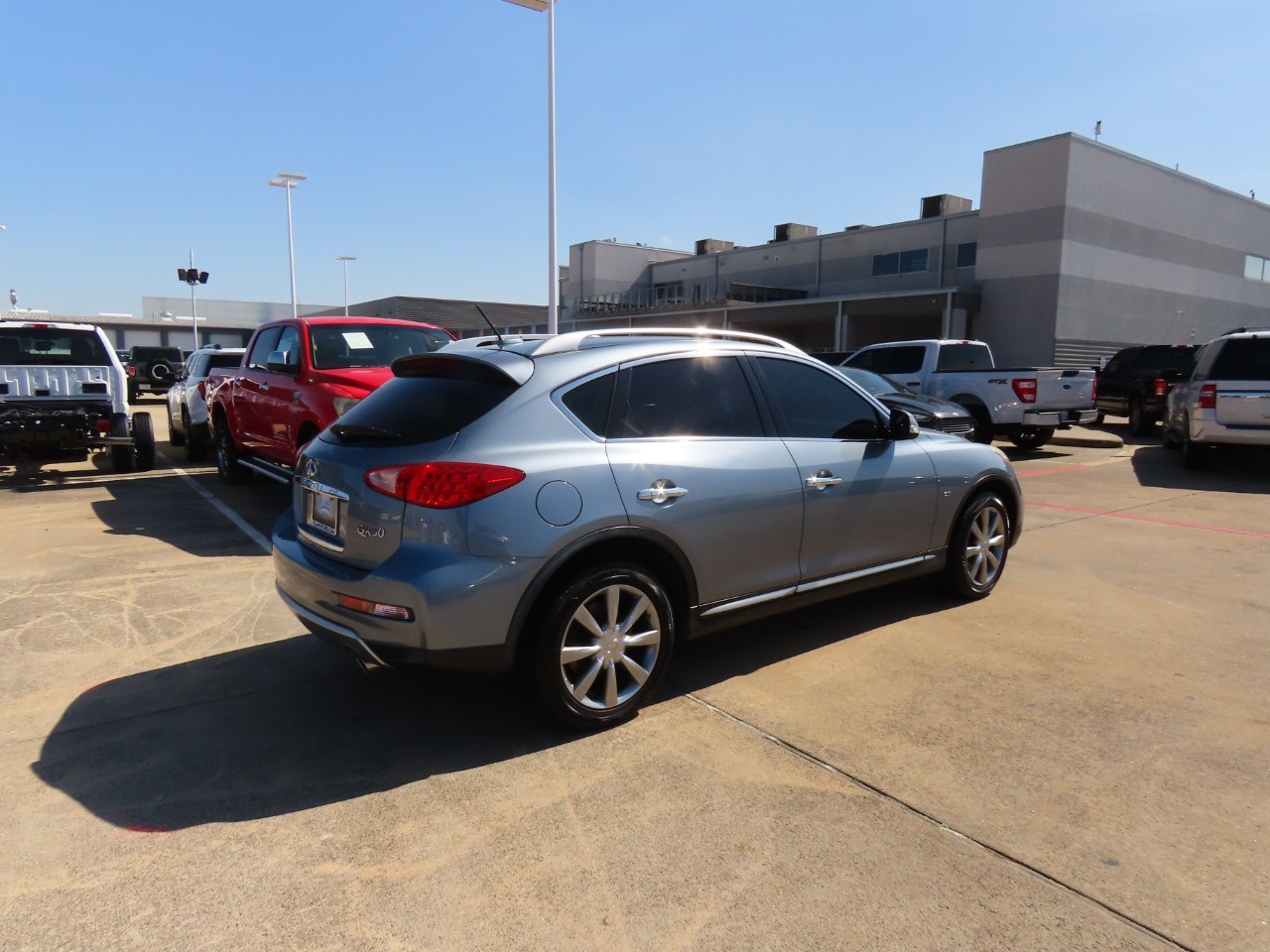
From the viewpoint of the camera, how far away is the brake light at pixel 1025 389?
502 inches

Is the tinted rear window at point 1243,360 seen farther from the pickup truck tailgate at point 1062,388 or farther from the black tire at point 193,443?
the black tire at point 193,443

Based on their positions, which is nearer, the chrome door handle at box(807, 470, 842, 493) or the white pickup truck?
the chrome door handle at box(807, 470, 842, 493)

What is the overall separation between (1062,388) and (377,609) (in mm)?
12553

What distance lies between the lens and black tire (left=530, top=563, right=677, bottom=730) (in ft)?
10.8

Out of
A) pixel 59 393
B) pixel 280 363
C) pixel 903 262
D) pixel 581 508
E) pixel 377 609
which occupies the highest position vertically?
pixel 903 262

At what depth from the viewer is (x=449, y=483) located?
3.17m

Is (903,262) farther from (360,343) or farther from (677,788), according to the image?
(677,788)

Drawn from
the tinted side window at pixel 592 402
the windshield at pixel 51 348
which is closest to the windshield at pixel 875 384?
the tinted side window at pixel 592 402

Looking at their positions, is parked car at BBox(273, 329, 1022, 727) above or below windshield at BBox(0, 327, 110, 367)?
below

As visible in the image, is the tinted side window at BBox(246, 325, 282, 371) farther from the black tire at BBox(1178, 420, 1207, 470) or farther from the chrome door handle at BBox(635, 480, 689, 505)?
the black tire at BBox(1178, 420, 1207, 470)

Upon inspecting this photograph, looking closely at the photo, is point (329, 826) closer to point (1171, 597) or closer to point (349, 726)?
point (349, 726)

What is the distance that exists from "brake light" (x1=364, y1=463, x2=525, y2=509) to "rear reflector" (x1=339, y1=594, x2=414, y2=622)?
0.41 metres

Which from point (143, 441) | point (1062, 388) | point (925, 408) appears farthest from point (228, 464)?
point (1062, 388)

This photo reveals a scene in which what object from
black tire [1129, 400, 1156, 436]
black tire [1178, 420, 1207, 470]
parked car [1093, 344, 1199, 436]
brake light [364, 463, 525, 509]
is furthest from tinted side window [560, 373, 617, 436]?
black tire [1129, 400, 1156, 436]
